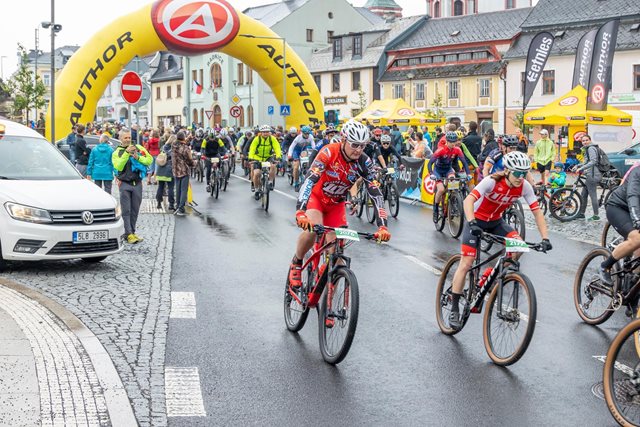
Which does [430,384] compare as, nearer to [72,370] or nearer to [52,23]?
[72,370]

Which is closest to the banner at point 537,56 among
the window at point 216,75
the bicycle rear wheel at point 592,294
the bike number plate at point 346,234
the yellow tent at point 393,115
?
the yellow tent at point 393,115

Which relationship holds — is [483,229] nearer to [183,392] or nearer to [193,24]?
[183,392]

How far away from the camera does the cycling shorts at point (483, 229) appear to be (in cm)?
777

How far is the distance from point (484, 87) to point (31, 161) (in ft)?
180

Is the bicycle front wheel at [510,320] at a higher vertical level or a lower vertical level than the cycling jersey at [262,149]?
lower

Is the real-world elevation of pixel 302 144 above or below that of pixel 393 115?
below

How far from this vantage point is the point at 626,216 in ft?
27.3

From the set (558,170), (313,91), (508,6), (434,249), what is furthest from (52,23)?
(508,6)

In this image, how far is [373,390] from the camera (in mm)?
6277

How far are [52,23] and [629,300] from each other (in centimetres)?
2910

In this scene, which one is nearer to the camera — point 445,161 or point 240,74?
point 445,161

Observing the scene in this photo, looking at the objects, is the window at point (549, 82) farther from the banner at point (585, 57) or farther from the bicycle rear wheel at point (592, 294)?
the bicycle rear wheel at point (592, 294)

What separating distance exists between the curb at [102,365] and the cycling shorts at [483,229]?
10.2 ft

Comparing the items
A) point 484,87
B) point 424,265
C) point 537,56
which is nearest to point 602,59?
point 537,56
